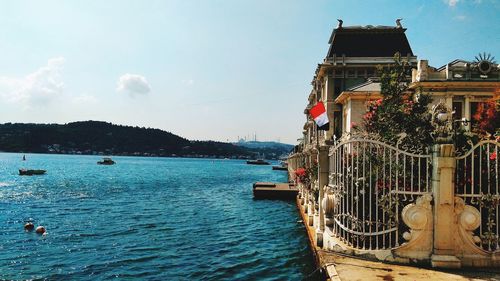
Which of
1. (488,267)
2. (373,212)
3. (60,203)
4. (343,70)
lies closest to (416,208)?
(373,212)

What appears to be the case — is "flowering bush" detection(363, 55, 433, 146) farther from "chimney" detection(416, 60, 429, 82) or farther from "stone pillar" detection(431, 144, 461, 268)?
"chimney" detection(416, 60, 429, 82)

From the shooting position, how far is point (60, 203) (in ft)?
118

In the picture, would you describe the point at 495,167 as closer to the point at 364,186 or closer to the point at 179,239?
the point at 364,186

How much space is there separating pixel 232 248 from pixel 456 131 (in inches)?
434

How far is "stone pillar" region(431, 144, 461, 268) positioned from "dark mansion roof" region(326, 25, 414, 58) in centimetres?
3847

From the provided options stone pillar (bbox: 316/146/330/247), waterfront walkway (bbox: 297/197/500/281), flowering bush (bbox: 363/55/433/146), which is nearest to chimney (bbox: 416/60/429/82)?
flowering bush (bbox: 363/55/433/146)

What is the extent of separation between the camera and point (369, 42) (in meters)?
45.9

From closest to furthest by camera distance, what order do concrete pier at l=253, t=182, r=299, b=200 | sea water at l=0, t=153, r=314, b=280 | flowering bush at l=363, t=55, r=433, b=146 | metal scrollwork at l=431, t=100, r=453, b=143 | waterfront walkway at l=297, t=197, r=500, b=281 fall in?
waterfront walkway at l=297, t=197, r=500, b=281, metal scrollwork at l=431, t=100, r=453, b=143, flowering bush at l=363, t=55, r=433, b=146, sea water at l=0, t=153, r=314, b=280, concrete pier at l=253, t=182, r=299, b=200

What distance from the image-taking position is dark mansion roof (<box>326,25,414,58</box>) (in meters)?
45.6

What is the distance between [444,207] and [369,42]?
40.7m

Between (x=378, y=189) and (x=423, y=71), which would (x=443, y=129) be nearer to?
(x=378, y=189)

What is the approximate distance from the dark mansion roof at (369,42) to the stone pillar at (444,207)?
38.5 m

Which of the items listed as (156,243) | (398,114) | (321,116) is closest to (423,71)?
(398,114)

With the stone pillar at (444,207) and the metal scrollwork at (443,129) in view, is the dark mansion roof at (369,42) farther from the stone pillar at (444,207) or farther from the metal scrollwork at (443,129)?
the stone pillar at (444,207)
